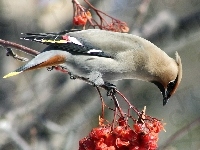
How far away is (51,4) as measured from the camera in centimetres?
405

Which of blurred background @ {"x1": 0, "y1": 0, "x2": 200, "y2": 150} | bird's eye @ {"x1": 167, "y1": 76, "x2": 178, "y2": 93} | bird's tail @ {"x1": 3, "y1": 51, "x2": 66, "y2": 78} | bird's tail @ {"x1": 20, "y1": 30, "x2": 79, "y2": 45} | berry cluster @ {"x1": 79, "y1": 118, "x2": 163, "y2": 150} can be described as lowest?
berry cluster @ {"x1": 79, "y1": 118, "x2": 163, "y2": 150}

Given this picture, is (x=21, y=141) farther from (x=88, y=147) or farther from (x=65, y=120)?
(x=88, y=147)

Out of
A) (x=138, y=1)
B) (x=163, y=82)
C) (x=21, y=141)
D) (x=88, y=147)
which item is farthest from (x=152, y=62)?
(x=138, y=1)

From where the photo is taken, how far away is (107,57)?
239 centimetres

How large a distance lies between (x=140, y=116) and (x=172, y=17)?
1.78 meters

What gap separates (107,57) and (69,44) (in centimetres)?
17

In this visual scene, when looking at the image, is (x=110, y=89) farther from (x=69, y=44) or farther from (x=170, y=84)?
(x=170, y=84)

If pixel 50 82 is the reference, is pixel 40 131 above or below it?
below

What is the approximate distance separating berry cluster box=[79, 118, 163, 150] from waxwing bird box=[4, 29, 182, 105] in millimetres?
308

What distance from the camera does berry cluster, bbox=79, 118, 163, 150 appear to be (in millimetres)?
1989

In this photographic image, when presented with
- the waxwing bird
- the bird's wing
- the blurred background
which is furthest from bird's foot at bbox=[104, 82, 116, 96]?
the blurred background

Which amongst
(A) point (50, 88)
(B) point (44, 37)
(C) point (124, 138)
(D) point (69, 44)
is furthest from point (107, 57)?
(A) point (50, 88)

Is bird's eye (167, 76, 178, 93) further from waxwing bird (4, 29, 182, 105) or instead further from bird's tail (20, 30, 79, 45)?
bird's tail (20, 30, 79, 45)

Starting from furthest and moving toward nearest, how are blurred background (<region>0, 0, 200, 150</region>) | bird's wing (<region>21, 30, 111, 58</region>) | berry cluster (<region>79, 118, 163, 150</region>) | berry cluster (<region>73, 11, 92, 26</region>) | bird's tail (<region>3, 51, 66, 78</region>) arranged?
blurred background (<region>0, 0, 200, 150</region>), berry cluster (<region>73, 11, 92, 26</region>), bird's wing (<region>21, 30, 111, 58</region>), bird's tail (<region>3, 51, 66, 78</region>), berry cluster (<region>79, 118, 163, 150</region>)
